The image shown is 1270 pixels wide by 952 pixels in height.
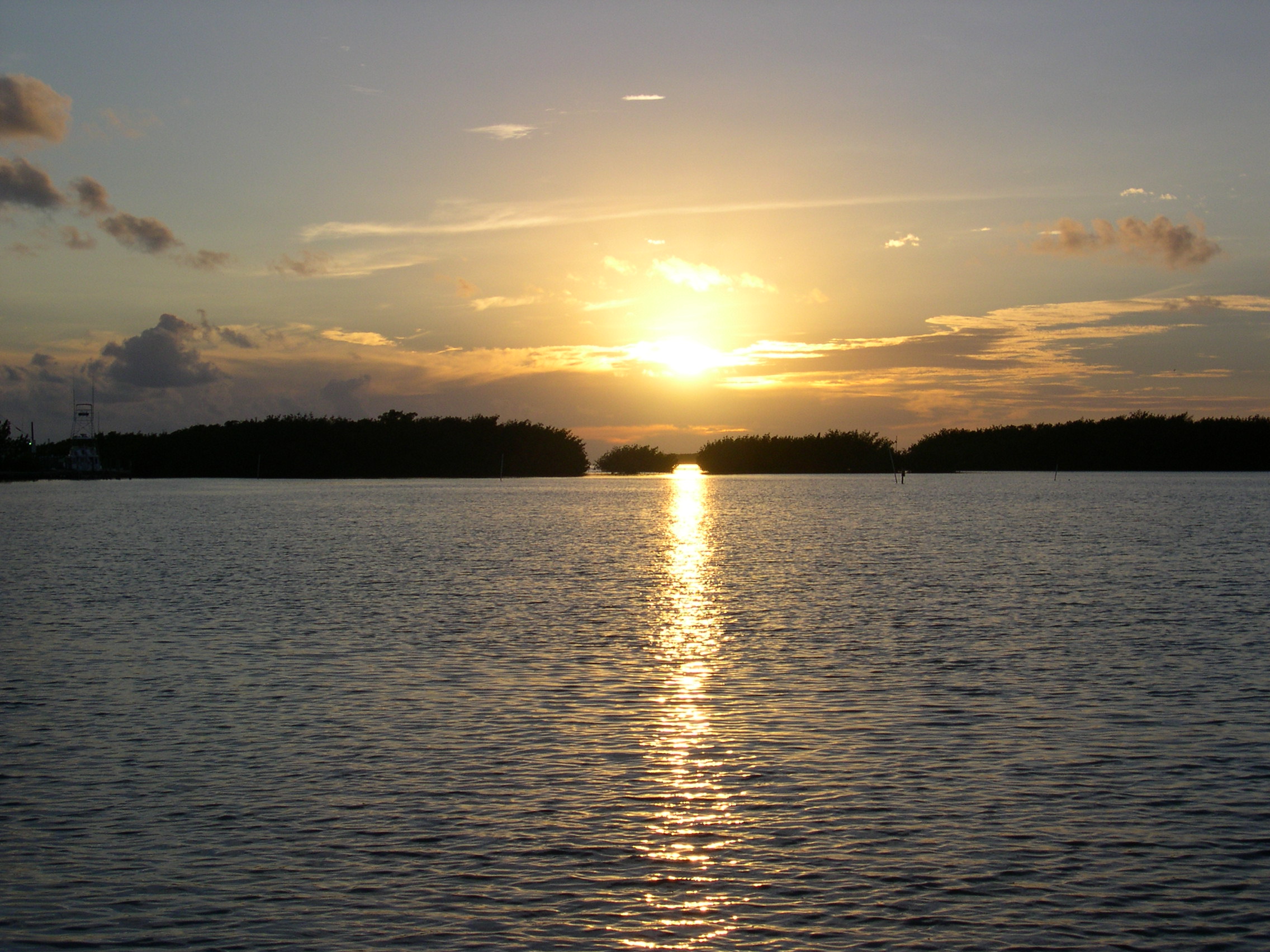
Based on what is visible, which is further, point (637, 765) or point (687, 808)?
point (637, 765)

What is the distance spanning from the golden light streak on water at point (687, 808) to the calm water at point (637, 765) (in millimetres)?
52

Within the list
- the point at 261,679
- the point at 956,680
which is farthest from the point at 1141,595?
the point at 261,679

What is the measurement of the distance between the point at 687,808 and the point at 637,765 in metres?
1.75

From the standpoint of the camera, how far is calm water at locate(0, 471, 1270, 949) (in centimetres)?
877

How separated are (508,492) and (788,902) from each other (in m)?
127

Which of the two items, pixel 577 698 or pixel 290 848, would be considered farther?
pixel 577 698

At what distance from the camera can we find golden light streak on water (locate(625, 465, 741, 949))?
855 centimetres

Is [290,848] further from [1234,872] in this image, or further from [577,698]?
[1234,872]

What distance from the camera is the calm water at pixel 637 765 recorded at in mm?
8766

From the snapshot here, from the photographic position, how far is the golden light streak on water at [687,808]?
8547 millimetres

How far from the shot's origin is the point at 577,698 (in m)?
16.9

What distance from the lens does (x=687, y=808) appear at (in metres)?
11.5

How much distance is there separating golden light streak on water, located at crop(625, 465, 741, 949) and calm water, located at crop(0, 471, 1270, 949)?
0.17 ft

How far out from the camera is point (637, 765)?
517 inches
